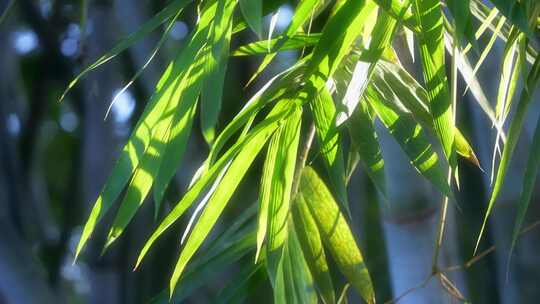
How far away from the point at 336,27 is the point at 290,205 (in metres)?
0.28

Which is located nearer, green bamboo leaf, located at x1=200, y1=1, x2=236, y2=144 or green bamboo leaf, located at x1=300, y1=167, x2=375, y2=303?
green bamboo leaf, located at x1=200, y1=1, x2=236, y2=144

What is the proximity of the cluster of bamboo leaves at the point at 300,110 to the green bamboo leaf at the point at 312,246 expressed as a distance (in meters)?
0.03

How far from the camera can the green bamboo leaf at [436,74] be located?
3.49 feet

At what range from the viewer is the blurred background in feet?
4.26

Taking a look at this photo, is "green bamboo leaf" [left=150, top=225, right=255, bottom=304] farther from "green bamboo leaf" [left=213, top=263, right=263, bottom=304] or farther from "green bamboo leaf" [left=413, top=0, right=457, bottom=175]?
"green bamboo leaf" [left=413, top=0, right=457, bottom=175]

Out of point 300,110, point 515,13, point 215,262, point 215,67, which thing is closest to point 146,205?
point 215,262

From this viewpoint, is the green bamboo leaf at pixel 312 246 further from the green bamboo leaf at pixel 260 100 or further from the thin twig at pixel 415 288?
the green bamboo leaf at pixel 260 100

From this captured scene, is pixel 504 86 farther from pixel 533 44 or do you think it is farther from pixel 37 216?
pixel 37 216

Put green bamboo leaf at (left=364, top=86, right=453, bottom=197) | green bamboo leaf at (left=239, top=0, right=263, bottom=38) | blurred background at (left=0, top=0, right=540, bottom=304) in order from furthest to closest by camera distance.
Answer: blurred background at (left=0, top=0, right=540, bottom=304) < green bamboo leaf at (left=364, top=86, right=453, bottom=197) < green bamboo leaf at (left=239, top=0, right=263, bottom=38)

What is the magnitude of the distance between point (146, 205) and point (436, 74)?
1.55m

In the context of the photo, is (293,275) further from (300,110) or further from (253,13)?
(253,13)

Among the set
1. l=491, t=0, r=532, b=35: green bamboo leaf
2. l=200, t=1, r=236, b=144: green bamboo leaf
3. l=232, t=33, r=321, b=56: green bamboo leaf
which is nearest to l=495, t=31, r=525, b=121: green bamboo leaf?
l=491, t=0, r=532, b=35: green bamboo leaf

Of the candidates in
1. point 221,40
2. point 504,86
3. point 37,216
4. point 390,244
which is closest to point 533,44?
point 504,86

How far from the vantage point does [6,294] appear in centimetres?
181
